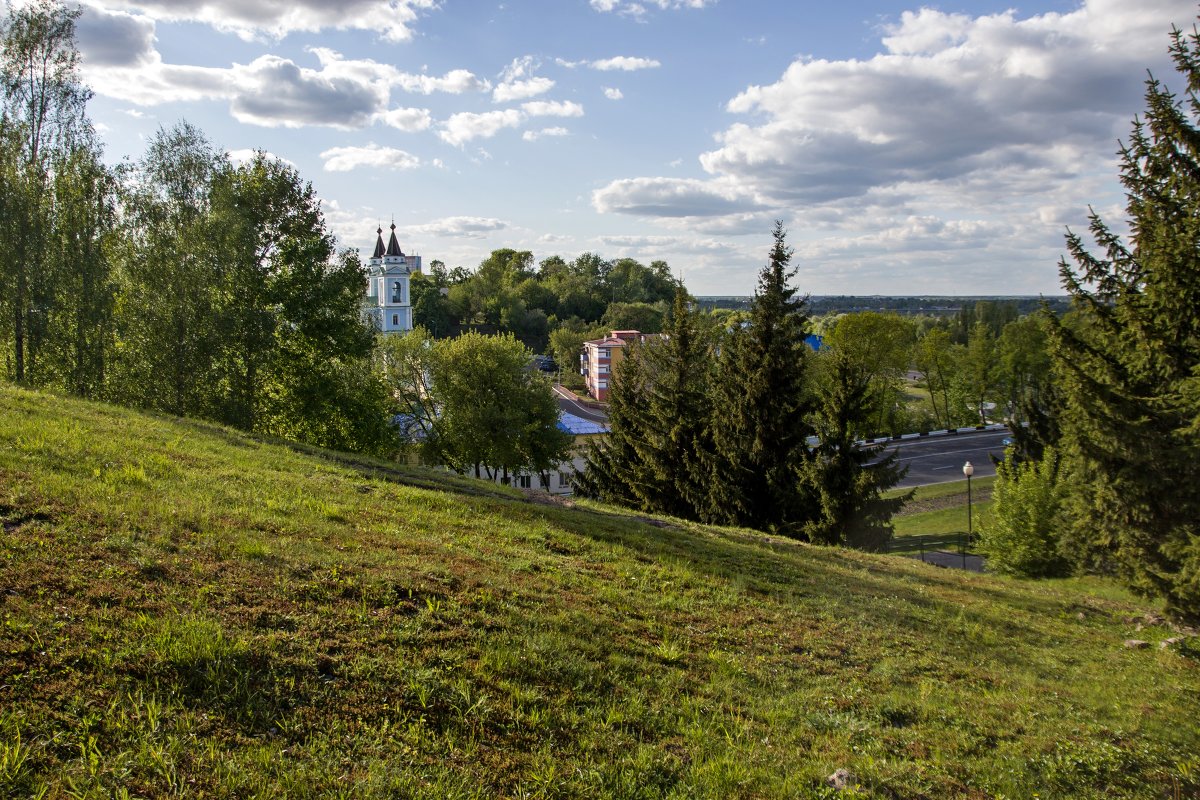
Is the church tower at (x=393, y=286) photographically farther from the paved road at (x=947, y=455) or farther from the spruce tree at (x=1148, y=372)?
the spruce tree at (x=1148, y=372)

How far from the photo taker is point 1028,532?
21.5 meters

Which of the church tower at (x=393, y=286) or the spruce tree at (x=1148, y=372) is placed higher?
the church tower at (x=393, y=286)

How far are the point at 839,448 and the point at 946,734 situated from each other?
14.9 m

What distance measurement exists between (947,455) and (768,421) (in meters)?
31.2

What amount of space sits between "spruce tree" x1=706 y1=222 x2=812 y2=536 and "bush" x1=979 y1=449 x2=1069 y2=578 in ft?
23.0

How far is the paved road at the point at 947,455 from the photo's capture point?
39.8m

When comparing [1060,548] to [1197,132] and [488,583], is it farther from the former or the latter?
[488,583]

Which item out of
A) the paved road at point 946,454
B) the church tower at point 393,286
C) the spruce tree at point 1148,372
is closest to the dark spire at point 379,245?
the church tower at point 393,286

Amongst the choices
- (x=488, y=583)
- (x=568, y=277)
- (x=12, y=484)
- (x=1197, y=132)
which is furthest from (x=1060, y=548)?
(x=568, y=277)

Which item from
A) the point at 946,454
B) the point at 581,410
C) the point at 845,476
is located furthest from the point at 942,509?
the point at 581,410

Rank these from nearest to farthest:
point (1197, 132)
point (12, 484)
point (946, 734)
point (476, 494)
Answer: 1. point (946, 734)
2. point (12, 484)
3. point (1197, 132)
4. point (476, 494)

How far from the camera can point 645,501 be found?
999 inches

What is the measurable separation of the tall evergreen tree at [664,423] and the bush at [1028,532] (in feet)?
32.5

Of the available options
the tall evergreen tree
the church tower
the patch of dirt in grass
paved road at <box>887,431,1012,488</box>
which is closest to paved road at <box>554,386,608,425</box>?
the church tower
